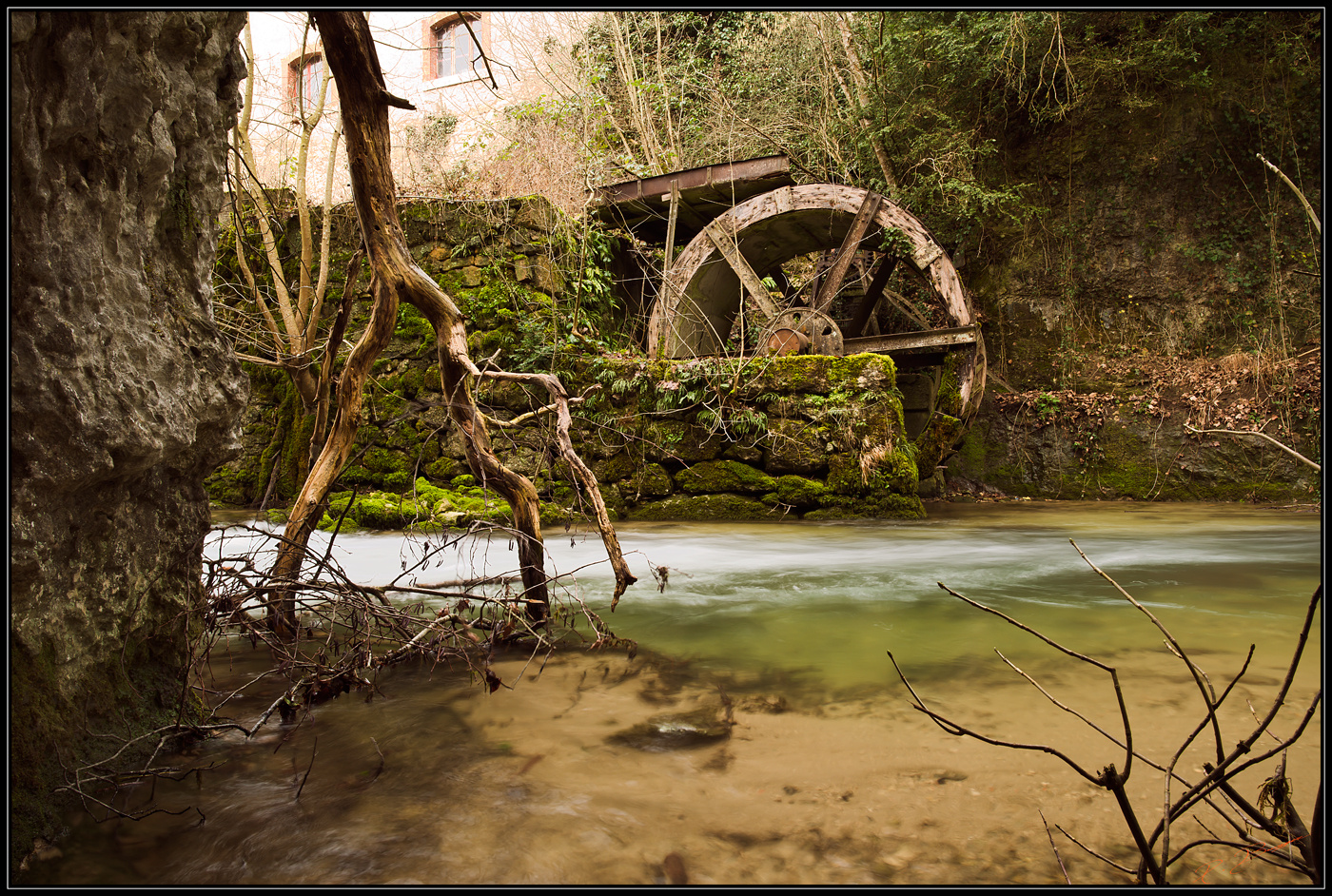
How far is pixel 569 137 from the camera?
9367 mm

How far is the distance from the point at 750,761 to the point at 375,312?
84.2 inches

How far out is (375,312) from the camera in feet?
9.25

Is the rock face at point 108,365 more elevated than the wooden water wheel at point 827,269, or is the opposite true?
the wooden water wheel at point 827,269

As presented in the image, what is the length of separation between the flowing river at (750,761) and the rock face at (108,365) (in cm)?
34

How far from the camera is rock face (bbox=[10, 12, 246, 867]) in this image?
1461 millimetres

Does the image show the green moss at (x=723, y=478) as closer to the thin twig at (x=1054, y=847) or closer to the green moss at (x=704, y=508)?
the green moss at (x=704, y=508)

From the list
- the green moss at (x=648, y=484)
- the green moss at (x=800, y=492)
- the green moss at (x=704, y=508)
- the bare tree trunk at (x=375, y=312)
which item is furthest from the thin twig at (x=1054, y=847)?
the green moss at (x=648, y=484)

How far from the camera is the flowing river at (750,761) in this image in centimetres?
154

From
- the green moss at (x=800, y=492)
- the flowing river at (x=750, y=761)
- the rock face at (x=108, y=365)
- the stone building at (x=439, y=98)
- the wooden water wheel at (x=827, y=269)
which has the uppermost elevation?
the stone building at (x=439, y=98)

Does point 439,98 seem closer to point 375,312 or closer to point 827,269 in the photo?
point 827,269

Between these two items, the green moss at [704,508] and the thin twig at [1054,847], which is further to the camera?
the green moss at [704,508]

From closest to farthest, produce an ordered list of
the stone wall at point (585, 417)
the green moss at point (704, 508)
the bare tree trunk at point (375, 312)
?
the bare tree trunk at point (375, 312) → the stone wall at point (585, 417) → the green moss at point (704, 508)

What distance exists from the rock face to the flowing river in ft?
1.11

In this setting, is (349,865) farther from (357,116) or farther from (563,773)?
(357,116)
